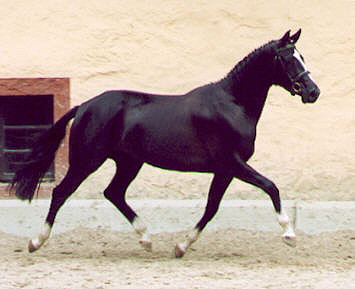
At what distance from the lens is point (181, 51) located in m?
7.86

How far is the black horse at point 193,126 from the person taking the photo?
19.6ft

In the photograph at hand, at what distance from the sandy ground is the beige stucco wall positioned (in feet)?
3.26

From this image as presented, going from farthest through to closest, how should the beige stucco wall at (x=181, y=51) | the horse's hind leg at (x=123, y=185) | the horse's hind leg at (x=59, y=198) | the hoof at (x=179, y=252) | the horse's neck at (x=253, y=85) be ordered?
the beige stucco wall at (x=181, y=51) → the horse's hind leg at (x=123, y=185) → the horse's hind leg at (x=59, y=198) → the hoof at (x=179, y=252) → the horse's neck at (x=253, y=85)

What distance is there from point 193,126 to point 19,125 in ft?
8.30

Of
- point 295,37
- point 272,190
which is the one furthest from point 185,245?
point 295,37

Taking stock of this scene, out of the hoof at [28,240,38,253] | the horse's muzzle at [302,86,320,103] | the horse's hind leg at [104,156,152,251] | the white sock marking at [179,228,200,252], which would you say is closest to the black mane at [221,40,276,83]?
the horse's muzzle at [302,86,320,103]

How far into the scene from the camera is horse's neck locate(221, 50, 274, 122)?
238 inches

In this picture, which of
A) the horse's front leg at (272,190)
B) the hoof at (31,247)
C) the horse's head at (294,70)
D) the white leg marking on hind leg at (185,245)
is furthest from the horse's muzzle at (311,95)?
the hoof at (31,247)

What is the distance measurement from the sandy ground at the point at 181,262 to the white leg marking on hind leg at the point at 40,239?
2.7 inches

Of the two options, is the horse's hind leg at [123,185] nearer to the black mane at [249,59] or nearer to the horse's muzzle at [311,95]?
the black mane at [249,59]

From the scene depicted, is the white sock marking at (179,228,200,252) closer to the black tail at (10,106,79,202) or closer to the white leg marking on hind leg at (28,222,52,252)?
the white leg marking on hind leg at (28,222,52,252)

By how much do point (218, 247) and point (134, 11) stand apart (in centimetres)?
253

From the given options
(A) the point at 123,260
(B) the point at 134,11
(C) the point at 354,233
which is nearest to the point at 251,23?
(B) the point at 134,11

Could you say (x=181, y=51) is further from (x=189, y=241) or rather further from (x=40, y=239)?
(x=40, y=239)
